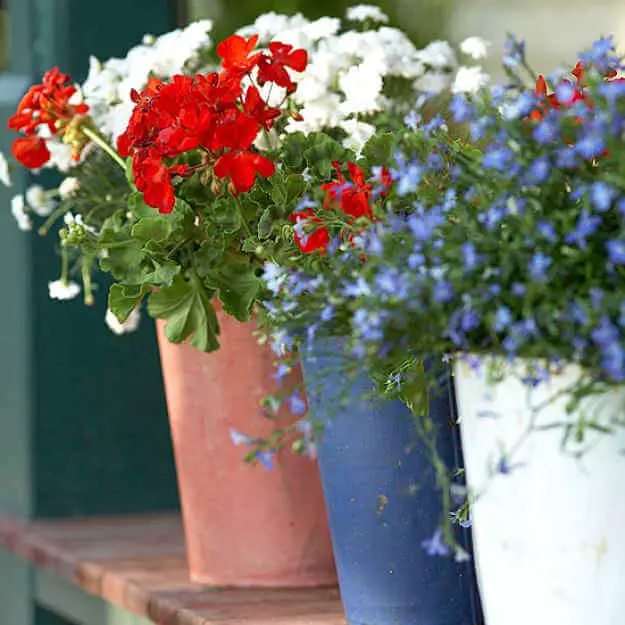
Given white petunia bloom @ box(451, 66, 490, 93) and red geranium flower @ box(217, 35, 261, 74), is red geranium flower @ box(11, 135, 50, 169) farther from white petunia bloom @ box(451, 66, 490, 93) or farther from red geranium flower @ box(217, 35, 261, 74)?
white petunia bloom @ box(451, 66, 490, 93)

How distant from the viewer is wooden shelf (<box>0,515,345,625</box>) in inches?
→ 59.2

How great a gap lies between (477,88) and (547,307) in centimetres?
80

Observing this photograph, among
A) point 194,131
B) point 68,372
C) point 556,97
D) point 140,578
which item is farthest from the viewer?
point 68,372

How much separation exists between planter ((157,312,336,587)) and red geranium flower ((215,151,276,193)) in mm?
316

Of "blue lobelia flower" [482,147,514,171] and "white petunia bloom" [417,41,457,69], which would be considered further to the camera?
"white petunia bloom" [417,41,457,69]

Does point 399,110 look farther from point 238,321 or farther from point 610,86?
point 610,86

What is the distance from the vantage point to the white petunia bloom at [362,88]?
1546mm

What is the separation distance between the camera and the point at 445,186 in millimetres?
1103

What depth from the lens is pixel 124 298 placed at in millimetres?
1449

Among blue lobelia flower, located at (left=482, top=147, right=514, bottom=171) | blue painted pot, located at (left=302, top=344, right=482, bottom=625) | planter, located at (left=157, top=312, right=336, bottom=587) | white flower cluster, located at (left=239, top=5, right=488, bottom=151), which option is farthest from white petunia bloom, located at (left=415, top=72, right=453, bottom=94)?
blue lobelia flower, located at (left=482, top=147, right=514, bottom=171)

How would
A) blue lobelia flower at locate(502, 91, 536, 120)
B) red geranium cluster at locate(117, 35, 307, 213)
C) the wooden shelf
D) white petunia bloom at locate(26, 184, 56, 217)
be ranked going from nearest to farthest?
blue lobelia flower at locate(502, 91, 536, 120), red geranium cluster at locate(117, 35, 307, 213), the wooden shelf, white petunia bloom at locate(26, 184, 56, 217)

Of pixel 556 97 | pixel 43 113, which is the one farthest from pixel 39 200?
pixel 556 97

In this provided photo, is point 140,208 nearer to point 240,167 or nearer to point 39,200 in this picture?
point 240,167

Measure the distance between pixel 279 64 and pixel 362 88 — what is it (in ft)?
0.75
